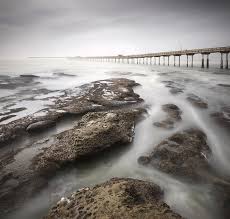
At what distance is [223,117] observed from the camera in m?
10.1

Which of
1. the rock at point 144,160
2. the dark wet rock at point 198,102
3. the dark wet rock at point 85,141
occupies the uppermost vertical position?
the dark wet rock at point 198,102

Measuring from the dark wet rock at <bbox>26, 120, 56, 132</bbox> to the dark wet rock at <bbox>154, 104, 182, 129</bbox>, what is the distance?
4.64 meters

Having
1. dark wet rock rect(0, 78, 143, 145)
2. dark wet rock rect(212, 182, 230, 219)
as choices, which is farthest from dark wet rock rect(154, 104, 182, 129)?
dark wet rock rect(212, 182, 230, 219)

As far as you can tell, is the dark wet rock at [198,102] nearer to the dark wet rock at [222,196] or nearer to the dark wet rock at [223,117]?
the dark wet rock at [223,117]

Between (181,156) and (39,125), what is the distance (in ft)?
18.6

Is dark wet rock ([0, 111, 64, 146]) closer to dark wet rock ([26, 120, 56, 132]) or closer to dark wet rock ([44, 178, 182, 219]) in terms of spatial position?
dark wet rock ([26, 120, 56, 132])

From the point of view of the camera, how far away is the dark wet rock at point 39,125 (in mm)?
8141

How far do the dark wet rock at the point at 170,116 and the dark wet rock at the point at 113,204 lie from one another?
16.2 feet

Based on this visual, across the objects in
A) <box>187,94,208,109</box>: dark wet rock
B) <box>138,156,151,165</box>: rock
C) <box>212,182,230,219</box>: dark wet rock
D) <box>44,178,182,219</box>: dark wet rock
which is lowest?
<box>212,182,230,219</box>: dark wet rock

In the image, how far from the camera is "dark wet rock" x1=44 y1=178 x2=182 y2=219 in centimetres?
330

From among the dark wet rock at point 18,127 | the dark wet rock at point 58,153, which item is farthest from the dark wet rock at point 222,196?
the dark wet rock at point 18,127

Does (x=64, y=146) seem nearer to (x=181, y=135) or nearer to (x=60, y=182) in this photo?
(x=60, y=182)

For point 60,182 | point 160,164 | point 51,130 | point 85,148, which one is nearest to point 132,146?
point 160,164

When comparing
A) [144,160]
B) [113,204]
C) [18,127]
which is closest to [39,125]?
[18,127]
